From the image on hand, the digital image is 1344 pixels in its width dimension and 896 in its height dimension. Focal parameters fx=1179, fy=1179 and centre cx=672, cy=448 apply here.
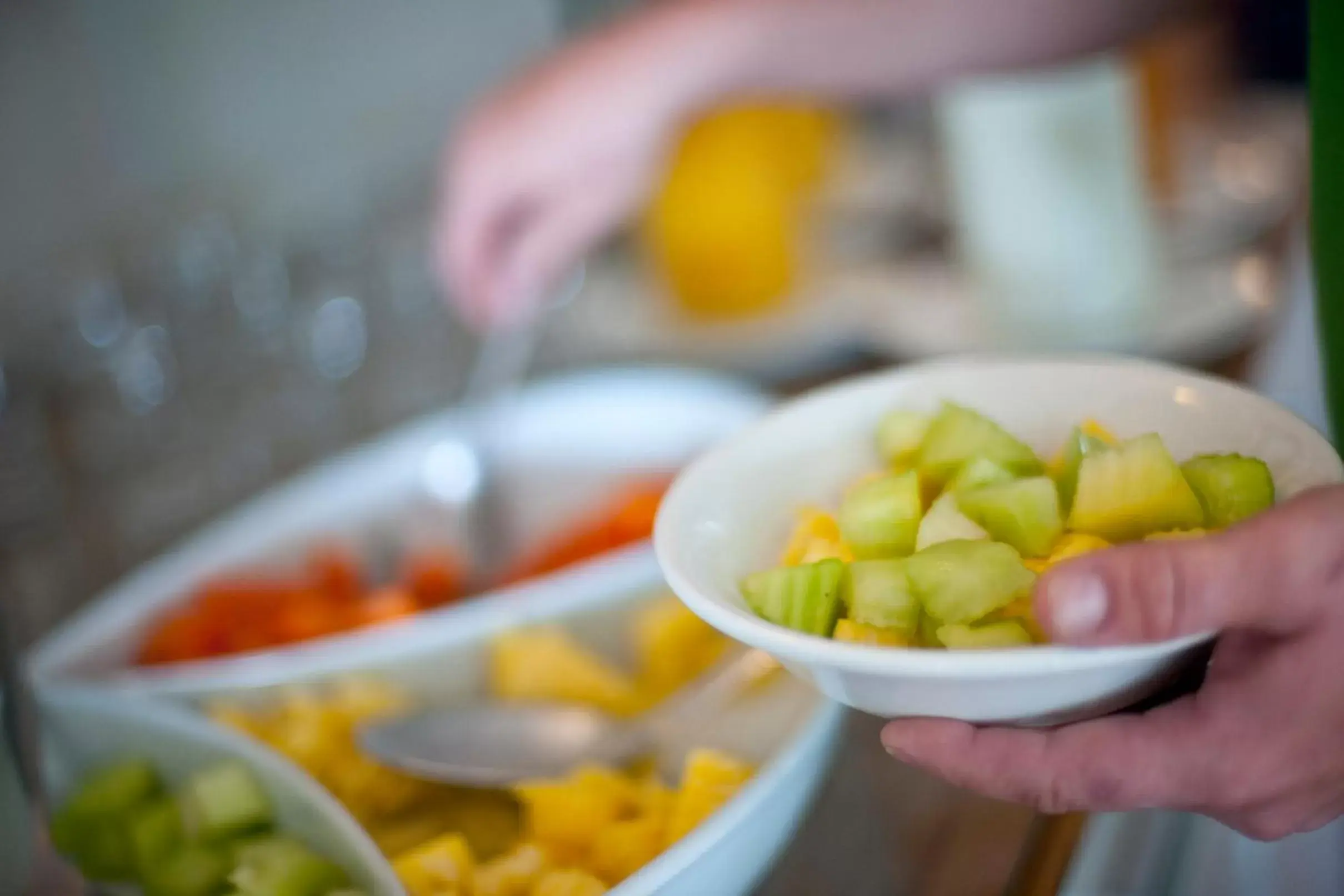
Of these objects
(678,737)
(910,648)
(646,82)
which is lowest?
(678,737)

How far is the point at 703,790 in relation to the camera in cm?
54

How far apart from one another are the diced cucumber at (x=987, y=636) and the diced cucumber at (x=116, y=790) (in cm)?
43

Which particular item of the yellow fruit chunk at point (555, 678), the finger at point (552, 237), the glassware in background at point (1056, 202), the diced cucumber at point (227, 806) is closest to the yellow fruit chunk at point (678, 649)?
the yellow fruit chunk at point (555, 678)

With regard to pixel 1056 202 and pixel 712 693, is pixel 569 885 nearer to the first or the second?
pixel 712 693

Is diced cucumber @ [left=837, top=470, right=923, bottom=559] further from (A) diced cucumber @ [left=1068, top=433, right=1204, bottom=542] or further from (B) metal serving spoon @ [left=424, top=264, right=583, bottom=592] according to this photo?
(B) metal serving spoon @ [left=424, top=264, right=583, bottom=592]

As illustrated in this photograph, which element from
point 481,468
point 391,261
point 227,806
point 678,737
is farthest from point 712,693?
point 391,261

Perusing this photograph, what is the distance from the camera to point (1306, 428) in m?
0.47

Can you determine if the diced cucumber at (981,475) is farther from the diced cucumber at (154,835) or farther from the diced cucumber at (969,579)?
the diced cucumber at (154,835)

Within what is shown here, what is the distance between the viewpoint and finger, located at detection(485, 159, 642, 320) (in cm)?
89

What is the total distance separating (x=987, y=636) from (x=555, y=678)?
0.31 metres

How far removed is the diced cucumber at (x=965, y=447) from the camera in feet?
1.63

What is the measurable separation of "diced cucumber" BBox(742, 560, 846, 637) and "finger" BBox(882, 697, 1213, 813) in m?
0.05

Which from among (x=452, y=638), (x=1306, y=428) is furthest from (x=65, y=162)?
(x=1306, y=428)

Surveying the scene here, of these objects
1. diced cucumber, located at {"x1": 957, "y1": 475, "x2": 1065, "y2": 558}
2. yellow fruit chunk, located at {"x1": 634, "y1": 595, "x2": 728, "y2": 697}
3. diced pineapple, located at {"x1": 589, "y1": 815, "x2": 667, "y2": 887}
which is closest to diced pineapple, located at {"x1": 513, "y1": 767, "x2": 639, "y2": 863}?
diced pineapple, located at {"x1": 589, "y1": 815, "x2": 667, "y2": 887}
